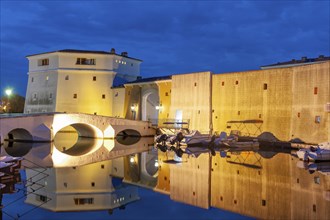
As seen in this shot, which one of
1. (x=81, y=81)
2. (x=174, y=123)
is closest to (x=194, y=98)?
(x=174, y=123)

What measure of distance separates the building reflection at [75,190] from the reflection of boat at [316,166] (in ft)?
25.5

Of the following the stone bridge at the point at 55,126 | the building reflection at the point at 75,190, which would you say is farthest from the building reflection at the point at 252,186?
the stone bridge at the point at 55,126

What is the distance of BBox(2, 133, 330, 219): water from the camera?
32.3 ft

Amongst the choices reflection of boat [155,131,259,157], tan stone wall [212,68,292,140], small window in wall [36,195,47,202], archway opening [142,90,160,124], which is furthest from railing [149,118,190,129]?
small window in wall [36,195,47,202]

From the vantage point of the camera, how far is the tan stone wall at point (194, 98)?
33.1 meters

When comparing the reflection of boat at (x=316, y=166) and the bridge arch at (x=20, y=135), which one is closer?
the reflection of boat at (x=316, y=166)

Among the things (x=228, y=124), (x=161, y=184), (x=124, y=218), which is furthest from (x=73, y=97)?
(x=124, y=218)

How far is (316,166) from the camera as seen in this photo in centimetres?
1784

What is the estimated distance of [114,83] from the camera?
44.4 meters

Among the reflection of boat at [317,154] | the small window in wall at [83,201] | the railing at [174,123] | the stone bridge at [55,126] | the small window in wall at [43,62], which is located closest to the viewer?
the small window in wall at [83,201]

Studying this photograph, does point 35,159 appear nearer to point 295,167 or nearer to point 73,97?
point 295,167

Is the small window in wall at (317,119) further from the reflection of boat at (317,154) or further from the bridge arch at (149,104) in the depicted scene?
the bridge arch at (149,104)

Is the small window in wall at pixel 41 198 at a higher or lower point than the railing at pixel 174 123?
lower

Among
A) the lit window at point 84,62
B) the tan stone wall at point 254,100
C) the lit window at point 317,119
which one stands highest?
the lit window at point 84,62
